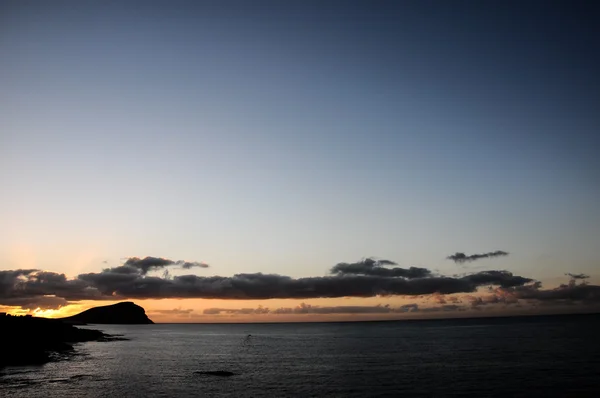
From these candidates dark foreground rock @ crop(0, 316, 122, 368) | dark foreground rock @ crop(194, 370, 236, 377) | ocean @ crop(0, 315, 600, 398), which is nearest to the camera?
ocean @ crop(0, 315, 600, 398)

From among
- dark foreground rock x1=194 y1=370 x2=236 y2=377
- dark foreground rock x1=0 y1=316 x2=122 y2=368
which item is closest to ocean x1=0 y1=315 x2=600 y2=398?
dark foreground rock x1=194 y1=370 x2=236 y2=377

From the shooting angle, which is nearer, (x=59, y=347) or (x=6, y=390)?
(x=6, y=390)

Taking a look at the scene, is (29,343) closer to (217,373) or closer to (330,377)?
(217,373)

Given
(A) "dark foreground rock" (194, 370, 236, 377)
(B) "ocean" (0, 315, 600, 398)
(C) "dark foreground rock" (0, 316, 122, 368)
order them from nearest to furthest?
(B) "ocean" (0, 315, 600, 398)
(A) "dark foreground rock" (194, 370, 236, 377)
(C) "dark foreground rock" (0, 316, 122, 368)

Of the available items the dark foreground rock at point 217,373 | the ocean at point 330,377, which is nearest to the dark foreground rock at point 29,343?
the ocean at point 330,377

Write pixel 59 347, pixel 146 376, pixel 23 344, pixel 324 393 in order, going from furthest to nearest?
pixel 59 347 → pixel 23 344 → pixel 146 376 → pixel 324 393

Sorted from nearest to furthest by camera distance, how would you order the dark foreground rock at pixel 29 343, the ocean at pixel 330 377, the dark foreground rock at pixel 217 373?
the ocean at pixel 330 377
the dark foreground rock at pixel 217 373
the dark foreground rock at pixel 29 343

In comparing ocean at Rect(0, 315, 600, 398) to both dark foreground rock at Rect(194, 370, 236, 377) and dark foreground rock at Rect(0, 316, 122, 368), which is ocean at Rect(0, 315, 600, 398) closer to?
dark foreground rock at Rect(194, 370, 236, 377)

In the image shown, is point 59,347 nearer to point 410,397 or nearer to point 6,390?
point 6,390

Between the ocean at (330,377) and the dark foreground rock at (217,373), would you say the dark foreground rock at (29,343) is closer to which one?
the ocean at (330,377)

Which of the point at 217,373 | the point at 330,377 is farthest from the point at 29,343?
the point at 330,377

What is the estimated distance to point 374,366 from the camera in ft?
273

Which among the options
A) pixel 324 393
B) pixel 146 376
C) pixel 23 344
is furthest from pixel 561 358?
pixel 23 344

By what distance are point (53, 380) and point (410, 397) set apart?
5312 centimetres
